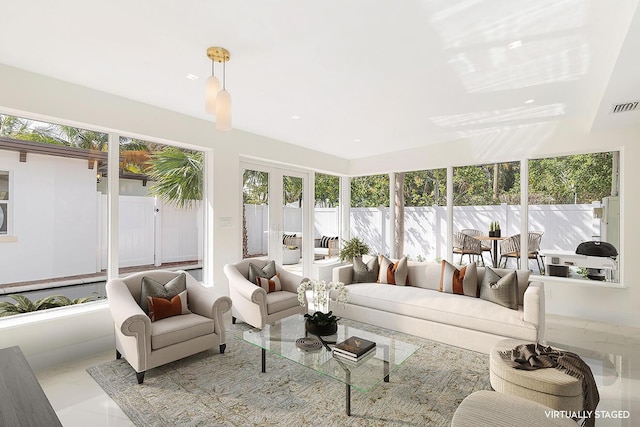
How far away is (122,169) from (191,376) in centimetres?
254

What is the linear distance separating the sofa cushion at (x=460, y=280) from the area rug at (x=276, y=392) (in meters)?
0.85

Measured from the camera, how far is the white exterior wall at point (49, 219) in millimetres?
3201

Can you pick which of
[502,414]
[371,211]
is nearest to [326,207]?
[371,211]

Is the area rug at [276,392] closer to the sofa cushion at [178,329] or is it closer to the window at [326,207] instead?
the sofa cushion at [178,329]

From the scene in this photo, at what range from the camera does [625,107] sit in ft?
11.5

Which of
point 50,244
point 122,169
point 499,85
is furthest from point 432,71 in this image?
point 50,244

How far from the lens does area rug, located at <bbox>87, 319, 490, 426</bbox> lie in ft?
7.54

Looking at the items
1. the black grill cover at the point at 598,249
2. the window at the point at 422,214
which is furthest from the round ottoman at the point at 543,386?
the window at the point at 422,214

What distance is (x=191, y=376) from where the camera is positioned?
9.44 ft

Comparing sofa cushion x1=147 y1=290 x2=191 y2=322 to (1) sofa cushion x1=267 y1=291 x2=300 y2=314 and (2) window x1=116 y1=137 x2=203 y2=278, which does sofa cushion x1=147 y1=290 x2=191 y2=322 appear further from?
(2) window x1=116 y1=137 x2=203 y2=278

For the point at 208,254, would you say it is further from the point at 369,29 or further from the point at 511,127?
the point at 511,127

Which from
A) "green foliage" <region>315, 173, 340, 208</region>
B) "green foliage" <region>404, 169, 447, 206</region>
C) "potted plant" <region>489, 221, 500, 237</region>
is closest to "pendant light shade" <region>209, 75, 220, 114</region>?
"green foliage" <region>315, 173, 340, 208</region>

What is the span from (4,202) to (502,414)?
440 centimetres

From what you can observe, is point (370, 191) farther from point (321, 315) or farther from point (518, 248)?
point (321, 315)
